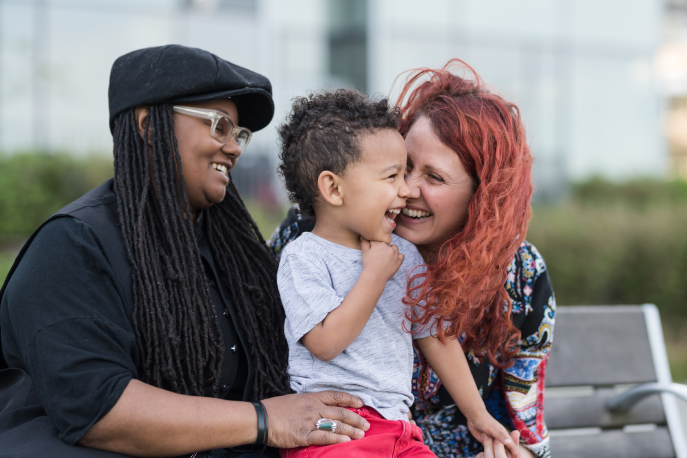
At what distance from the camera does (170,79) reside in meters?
2.10

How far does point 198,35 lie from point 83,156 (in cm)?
340

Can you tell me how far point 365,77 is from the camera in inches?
455

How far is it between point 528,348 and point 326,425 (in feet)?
3.08

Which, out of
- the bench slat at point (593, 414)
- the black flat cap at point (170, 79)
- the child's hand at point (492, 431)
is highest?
the black flat cap at point (170, 79)

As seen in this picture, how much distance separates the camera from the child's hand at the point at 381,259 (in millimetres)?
1983

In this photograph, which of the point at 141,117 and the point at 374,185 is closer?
the point at 374,185

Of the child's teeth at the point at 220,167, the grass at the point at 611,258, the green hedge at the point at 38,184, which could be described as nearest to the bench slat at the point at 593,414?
the child's teeth at the point at 220,167

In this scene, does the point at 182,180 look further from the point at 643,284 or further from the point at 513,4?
the point at 513,4

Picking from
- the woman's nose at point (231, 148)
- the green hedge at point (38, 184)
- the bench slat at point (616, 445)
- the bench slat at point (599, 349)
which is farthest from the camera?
the green hedge at point (38, 184)

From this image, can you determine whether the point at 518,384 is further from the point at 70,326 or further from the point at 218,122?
the point at 70,326

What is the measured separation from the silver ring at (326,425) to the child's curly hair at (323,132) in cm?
71

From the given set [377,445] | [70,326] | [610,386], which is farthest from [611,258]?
[70,326]

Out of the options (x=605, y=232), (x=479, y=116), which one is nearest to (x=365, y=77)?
(x=605, y=232)

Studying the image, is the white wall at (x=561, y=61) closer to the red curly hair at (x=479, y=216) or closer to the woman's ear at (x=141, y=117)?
the red curly hair at (x=479, y=216)
